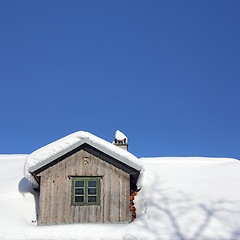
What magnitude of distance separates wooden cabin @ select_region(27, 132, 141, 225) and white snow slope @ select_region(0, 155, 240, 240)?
454mm

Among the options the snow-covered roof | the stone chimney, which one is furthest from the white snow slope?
the snow-covered roof

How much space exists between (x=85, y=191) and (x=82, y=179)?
1.50ft

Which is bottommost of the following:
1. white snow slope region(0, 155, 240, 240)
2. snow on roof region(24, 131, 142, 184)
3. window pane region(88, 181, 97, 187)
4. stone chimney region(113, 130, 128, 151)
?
white snow slope region(0, 155, 240, 240)

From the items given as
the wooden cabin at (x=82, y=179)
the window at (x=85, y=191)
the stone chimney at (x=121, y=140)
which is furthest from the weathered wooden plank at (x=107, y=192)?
the stone chimney at (x=121, y=140)

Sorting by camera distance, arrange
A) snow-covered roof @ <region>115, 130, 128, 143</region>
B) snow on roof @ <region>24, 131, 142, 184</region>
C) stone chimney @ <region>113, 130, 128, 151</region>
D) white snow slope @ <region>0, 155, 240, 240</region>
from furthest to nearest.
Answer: snow-covered roof @ <region>115, 130, 128, 143</region>
stone chimney @ <region>113, 130, 128, 151</region>
snow on roof @ <region>24, 131, 142, 184</region>
white snow slope @ <region>0, 155, 240, 240</region>

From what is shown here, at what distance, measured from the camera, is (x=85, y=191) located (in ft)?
29.5

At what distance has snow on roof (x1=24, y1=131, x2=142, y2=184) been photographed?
28.3ft

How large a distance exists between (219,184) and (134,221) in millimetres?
5337

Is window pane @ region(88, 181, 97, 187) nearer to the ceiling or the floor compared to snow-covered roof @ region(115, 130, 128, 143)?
nearer to the floor

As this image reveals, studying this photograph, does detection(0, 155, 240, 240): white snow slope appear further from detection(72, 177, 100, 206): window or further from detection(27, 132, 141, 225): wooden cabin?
detection(72, 177, 100, 206): window

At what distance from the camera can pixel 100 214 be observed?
882cm

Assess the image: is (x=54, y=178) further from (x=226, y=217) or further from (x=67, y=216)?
(x=226, y=217)

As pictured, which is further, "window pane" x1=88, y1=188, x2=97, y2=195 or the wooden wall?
"window pane" x1=88, y1=188, x2=97, y2=195

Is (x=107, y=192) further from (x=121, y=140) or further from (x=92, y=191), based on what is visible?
(x=121, y=140)
